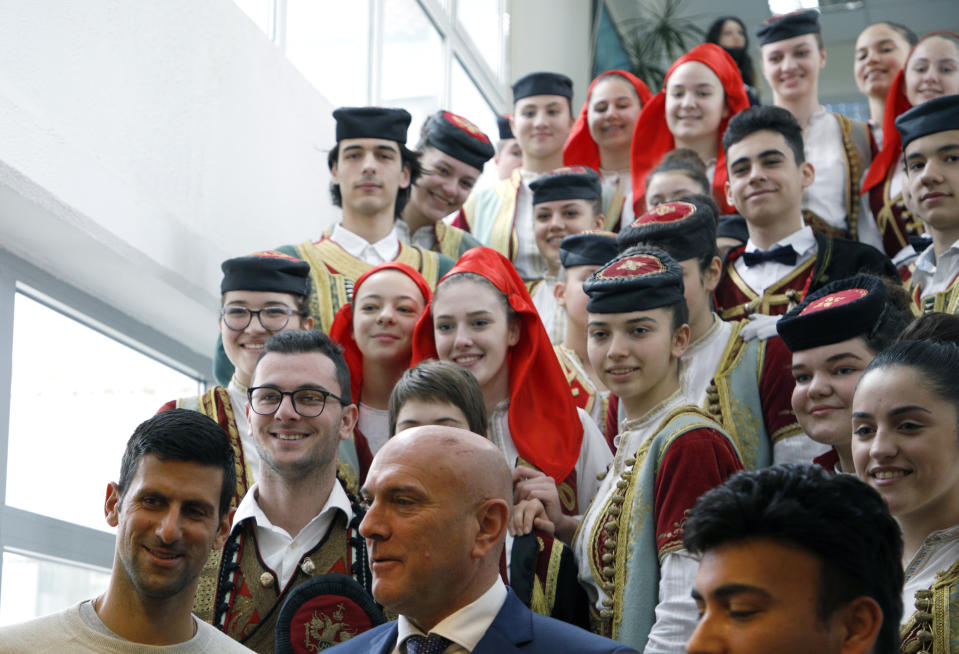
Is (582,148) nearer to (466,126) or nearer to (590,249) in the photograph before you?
(466,126)

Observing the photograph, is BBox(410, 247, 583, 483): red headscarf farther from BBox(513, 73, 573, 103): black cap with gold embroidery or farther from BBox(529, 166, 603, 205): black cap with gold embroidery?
BBox(513, 73, 573, 103): black cap with gold embroidery

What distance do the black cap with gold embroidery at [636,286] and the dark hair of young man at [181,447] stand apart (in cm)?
101

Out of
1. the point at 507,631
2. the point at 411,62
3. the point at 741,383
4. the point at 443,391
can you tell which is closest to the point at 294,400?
the point at 443,391

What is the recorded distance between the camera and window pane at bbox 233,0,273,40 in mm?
5285

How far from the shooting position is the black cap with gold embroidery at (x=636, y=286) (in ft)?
10.1

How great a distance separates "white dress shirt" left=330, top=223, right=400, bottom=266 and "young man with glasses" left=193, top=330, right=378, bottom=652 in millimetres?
1215

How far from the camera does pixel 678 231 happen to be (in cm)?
362

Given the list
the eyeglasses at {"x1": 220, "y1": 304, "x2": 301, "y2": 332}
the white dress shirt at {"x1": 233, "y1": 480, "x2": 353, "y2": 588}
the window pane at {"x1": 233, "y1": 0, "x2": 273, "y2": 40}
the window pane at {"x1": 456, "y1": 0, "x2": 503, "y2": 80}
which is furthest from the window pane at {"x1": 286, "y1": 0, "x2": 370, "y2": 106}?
the white dress shirt at {"x1": 233, "y1": 480, "x2": 353, "y2": 588}

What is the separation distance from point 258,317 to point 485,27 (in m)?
5.03

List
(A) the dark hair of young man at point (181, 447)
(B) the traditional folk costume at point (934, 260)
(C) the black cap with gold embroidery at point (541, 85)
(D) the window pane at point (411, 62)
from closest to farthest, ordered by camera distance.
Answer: (A) the dark hair of young man at point (181, 447) < (B) the traditional folk costume at point (934, 260) < (C) the black cap with gold embroidery at point (541, 85) < (D) the window pane at point (411, 62)

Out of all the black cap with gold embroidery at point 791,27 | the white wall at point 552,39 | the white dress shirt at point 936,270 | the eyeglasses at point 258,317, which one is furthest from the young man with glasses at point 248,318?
the white wall at point 552,39

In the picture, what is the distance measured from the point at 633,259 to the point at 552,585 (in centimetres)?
86

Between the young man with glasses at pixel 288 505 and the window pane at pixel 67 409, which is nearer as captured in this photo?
the young man with glasses at pixel 288 505

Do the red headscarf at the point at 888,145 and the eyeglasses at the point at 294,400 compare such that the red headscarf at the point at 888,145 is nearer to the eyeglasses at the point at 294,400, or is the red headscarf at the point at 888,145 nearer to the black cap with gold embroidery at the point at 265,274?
the black cap with gold embroidery at the point at 265,274
